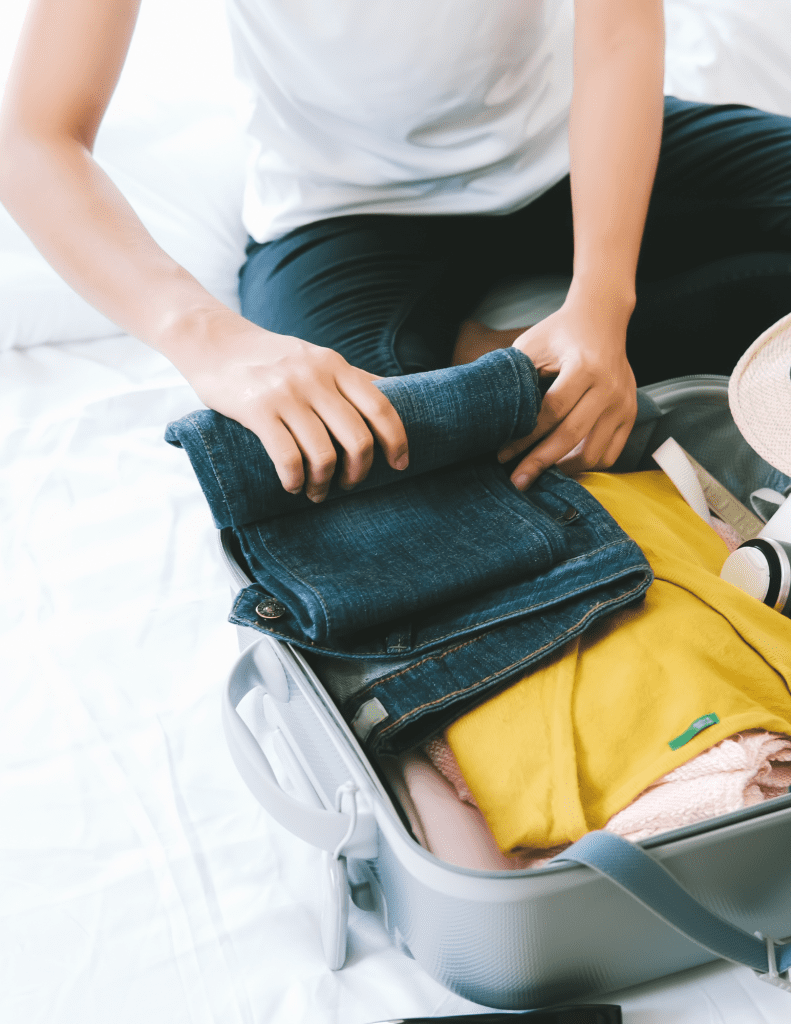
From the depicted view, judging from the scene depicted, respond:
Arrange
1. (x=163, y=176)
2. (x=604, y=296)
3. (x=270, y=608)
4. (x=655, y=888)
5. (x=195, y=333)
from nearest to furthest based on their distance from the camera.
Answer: (x=655, y=888), (x=270, y=608), (x=195, y=333), (x=604, y=296), (x=163, y=176)

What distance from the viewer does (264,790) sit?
0.42 m

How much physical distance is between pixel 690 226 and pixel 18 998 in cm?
94

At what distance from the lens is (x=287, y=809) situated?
0.42m

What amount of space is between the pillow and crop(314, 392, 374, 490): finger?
60 cm

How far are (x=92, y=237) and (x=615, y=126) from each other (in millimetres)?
488

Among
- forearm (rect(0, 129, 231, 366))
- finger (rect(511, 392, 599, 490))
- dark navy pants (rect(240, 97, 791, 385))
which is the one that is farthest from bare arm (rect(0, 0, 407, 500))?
dark navy pants (rect(240, 97, 791, 385))

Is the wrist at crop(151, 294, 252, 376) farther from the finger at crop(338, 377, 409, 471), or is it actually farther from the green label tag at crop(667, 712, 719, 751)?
the green label tag at crop(667, 712, 719, 751)

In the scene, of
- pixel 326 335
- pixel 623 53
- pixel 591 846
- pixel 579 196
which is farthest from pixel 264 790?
pixel 623 53

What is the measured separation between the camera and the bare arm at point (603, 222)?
62 cm

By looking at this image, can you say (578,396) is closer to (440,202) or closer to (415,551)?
(415,551)

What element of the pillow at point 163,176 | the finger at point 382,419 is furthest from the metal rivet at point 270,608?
the pillow at point 163,176

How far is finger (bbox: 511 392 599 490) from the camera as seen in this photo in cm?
58

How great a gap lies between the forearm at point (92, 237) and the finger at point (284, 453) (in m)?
0.16

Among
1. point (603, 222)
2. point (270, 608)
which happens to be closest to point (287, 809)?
point (270, 608)
